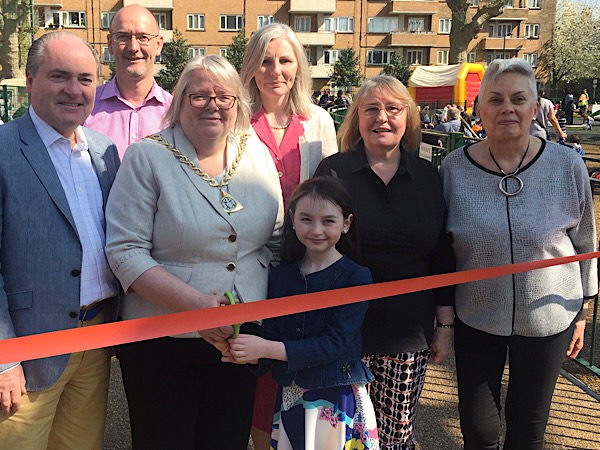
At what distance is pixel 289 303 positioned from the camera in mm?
2305

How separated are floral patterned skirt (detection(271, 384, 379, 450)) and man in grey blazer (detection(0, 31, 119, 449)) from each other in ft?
2.83

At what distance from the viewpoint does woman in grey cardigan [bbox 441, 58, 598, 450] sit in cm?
267

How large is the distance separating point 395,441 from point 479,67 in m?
33.2

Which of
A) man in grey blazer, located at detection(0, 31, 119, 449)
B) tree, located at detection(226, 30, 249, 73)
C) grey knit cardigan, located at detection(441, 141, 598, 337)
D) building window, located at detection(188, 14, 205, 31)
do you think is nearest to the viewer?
man in grey blazer, located at detection(0, 31, 119, 449)

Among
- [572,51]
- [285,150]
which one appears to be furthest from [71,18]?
[285,150]

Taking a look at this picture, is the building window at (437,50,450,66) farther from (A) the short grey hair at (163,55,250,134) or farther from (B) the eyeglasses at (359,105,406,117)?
(A) the short grey hair at (163,55,250,134)

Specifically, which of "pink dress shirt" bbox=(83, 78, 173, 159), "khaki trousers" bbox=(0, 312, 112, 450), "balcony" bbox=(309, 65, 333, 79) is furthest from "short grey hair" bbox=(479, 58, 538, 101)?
"balcony" bbox=(309, 65, 333, 79)

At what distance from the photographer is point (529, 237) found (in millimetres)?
2637

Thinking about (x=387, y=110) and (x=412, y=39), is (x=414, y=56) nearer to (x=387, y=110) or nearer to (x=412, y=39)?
(x=412, y=39)

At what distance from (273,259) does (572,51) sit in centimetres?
6835

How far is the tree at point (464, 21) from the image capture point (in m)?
31.6

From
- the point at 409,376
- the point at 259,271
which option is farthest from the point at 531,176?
the point at 259,271

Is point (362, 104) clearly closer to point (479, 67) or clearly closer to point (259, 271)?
point (259, 271)

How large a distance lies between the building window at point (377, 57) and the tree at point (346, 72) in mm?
4316
